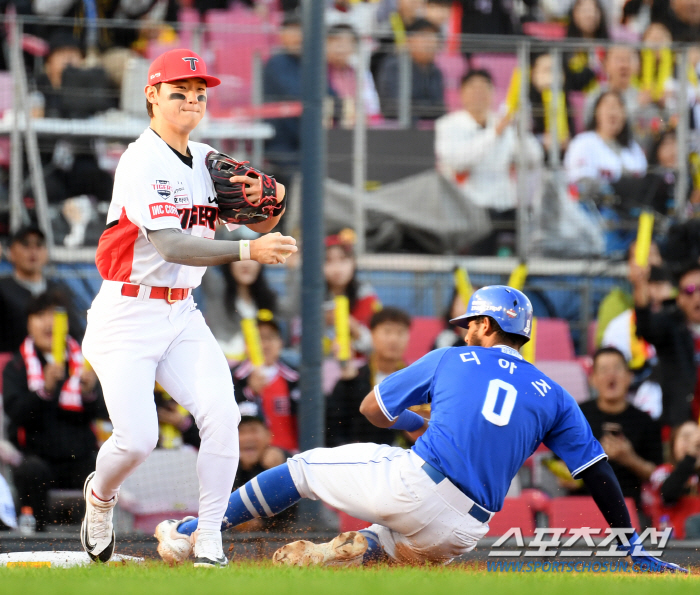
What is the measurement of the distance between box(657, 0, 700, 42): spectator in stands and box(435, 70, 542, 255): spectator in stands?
2147 millimetres

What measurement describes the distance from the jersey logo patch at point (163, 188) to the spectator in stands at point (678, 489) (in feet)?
13.1

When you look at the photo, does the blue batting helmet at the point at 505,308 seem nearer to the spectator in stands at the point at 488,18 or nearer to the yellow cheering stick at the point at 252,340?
the yellow cheering stick at the point at 252,340

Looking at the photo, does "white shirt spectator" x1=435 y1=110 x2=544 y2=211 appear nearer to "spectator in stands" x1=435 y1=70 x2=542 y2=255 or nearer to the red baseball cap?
"spectator in stands" x1=435 y1=70 x2=542 y2=255

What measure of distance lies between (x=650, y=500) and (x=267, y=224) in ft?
11.4

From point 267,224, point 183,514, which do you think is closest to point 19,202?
point 183,514

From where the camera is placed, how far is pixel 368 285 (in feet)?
22.8

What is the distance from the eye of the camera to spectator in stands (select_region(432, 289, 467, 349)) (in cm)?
664

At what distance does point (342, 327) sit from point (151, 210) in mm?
3146

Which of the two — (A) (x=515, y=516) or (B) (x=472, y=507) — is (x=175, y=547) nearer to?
(B) (x=472, y=507)

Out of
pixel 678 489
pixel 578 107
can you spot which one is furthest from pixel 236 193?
pixel 578 107

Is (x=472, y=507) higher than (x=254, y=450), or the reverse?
(x=472, y=507)

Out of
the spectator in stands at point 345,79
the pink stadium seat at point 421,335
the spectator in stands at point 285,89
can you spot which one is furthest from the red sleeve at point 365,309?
the spectator in stands at point 345,79

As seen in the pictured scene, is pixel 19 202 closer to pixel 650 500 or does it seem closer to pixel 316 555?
pixel 316 555

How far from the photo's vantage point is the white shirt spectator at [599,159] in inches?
292
